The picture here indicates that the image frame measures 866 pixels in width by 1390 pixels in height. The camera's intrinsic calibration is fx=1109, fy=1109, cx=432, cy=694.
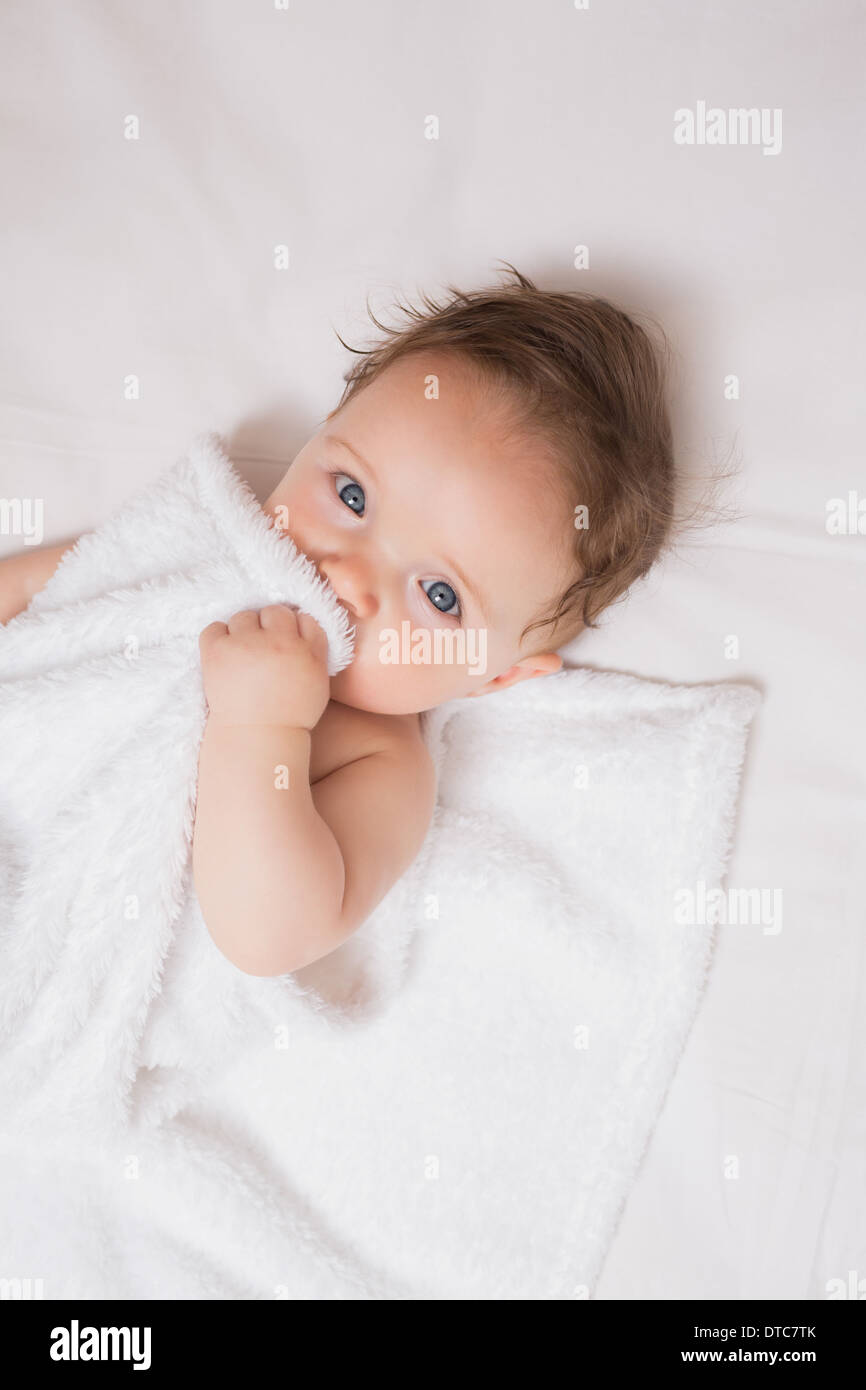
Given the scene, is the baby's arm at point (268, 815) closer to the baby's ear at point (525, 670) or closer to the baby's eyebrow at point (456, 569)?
the baby's eyebrow at point (456, 569)

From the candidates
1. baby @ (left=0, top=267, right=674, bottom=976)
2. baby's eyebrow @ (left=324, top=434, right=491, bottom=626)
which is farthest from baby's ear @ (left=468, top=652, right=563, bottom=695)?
baby's eyebrow @ (left=324, top=434, right=491, bottom=626)

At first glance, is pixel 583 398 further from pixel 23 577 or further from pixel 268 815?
pixel 23 577

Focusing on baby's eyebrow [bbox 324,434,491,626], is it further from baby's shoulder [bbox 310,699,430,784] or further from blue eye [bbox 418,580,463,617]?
baby's shoulder [bbox 310,699,430,784]

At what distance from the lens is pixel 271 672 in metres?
1.37

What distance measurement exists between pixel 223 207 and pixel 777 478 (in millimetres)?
936

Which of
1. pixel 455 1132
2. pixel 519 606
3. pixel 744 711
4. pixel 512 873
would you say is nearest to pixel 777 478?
pixel 744 711

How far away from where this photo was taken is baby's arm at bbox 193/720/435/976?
133cm

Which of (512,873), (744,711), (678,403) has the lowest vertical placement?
(512,873)

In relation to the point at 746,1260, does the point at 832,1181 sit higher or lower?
higher

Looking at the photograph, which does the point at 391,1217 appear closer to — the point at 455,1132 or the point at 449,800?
the point at 455,1132

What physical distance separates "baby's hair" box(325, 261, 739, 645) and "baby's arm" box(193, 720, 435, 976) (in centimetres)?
40

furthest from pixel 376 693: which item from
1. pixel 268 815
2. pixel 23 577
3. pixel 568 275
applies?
pixel 568 275

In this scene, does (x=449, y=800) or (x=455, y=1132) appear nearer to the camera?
(x=455, y=1132)

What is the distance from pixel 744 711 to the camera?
1.62 meters
